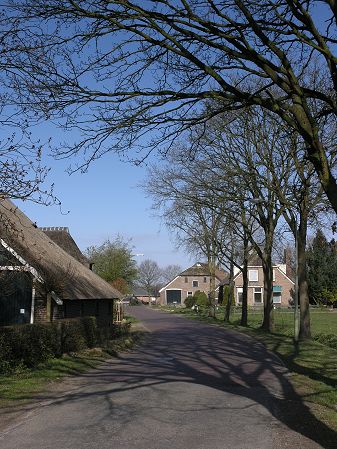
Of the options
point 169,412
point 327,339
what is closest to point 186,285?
point 327,339

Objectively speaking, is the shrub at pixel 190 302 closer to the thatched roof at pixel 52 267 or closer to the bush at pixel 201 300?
the bush at pixel 201 300

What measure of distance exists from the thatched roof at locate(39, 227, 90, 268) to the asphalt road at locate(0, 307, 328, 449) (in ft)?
77.5

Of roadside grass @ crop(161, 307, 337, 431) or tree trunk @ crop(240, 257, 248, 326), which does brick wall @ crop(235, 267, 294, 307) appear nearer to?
tree trunk @ crop(240, 257, 248, 326)

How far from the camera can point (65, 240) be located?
131 ft

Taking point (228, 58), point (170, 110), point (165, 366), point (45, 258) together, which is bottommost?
point (165, 366)

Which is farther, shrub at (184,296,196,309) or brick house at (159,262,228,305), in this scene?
brick house at (159,262,228,305)

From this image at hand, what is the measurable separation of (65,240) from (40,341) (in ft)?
81.5

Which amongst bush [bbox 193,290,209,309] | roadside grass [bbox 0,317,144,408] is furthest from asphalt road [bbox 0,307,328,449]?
bush [bbox 193,290,209,309]

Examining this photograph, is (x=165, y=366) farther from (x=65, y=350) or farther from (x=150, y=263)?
(x=150, y=263)

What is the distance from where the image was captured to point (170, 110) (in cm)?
935

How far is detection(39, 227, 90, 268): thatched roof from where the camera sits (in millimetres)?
38906

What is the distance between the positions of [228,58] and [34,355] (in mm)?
9326

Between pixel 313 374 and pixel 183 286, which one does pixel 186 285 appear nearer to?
pixel 183 286

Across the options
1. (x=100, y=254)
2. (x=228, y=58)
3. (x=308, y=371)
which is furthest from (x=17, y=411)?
(x=100, y=254)
